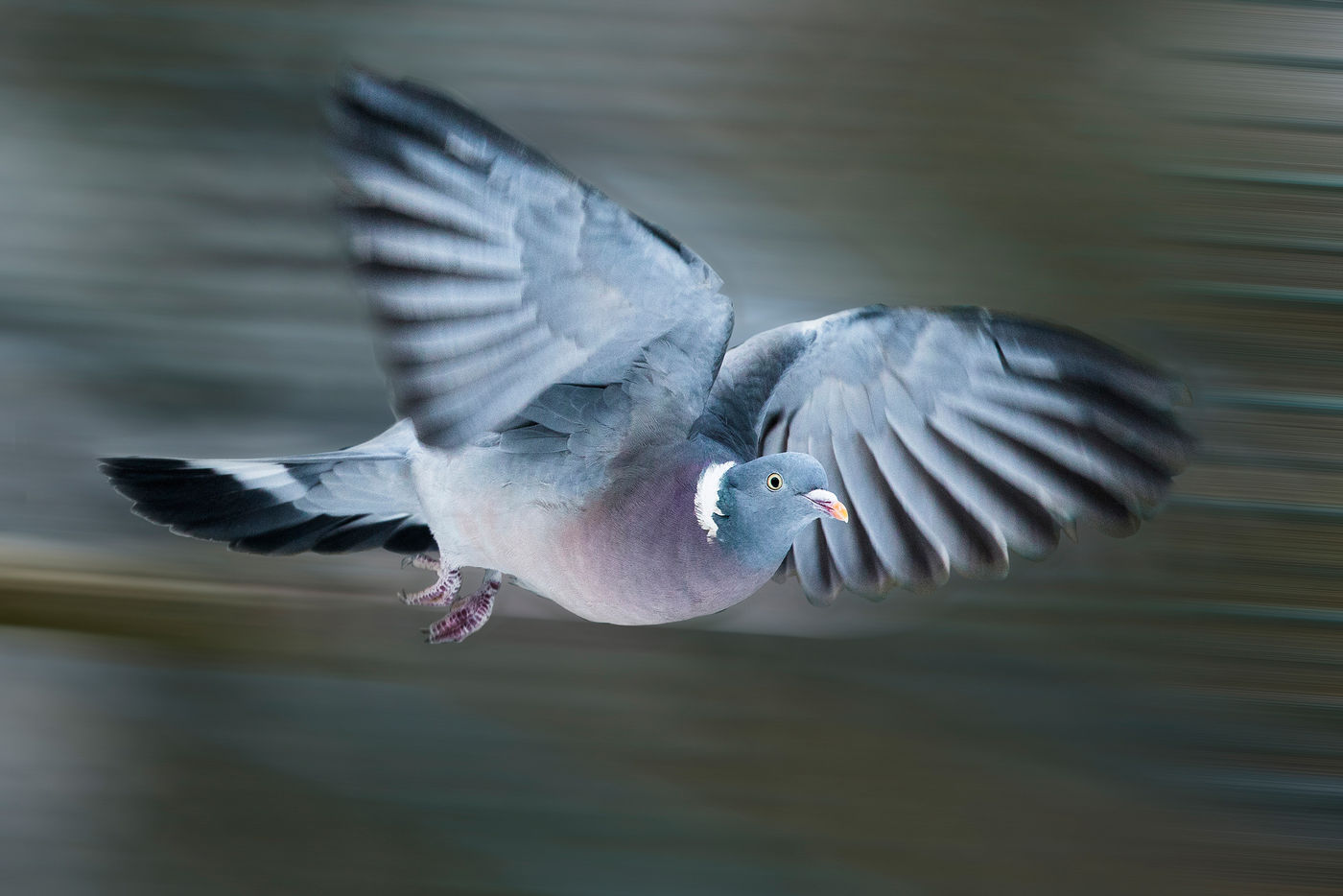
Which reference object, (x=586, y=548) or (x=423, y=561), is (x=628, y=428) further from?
(x=423, y=561)

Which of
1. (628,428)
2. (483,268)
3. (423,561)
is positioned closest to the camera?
(483,268)

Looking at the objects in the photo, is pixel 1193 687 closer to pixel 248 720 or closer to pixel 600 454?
pixel 600 454


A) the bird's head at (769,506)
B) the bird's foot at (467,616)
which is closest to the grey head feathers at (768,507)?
the bird's head at (769,506)

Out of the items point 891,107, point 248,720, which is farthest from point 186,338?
point 891,107

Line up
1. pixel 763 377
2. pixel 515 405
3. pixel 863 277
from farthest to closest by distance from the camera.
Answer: pixel 863 277, pixel 763 377, pixel 515 405

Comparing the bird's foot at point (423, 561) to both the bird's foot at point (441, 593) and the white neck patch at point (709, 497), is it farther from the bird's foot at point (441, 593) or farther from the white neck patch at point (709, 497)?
the white neck patch at point (709, 497)

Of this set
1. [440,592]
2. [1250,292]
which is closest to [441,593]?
[440,592]

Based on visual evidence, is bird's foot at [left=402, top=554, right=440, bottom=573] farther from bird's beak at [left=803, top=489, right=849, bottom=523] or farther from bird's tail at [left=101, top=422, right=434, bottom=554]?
bird's beak at [left=803, top=489, right=849, bottom=523]

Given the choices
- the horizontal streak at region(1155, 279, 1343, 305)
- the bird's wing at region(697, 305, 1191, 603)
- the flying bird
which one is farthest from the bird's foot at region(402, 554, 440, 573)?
the horizontal streak at region(1155, 279, 1343, 305)
